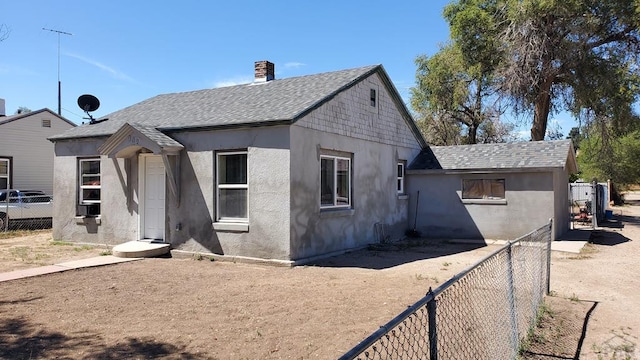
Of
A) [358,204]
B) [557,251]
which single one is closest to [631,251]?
[557,251]

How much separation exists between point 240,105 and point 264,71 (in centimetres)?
353

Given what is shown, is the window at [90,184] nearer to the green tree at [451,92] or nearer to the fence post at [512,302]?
the fence post at [512,302]

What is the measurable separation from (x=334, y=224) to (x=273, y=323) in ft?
19.2

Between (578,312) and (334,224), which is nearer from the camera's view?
(578,312)

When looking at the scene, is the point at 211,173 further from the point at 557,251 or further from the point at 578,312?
the point at 557,251

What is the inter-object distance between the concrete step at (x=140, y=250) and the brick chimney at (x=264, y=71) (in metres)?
6.78

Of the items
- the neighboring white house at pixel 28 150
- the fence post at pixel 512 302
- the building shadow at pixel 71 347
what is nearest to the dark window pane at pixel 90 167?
the building shadow at pixel 71 347

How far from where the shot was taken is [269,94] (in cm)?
1317

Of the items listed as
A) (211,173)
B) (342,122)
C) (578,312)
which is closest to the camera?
(578,312)

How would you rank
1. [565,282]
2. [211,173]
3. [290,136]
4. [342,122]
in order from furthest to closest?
[342,122] < [211,173] < [290,136] < [565,282]

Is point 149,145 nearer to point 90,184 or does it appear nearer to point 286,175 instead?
point 286,175

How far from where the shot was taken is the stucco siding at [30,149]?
2250cm

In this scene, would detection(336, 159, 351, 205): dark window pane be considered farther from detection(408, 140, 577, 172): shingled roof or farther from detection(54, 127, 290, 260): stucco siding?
detection(408, 140, 577, 172): shingled roof

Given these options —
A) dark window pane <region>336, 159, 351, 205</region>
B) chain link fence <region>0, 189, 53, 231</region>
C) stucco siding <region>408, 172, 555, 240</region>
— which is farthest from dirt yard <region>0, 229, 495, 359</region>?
chain link fence <region>0, 189, 53, 231</region>
